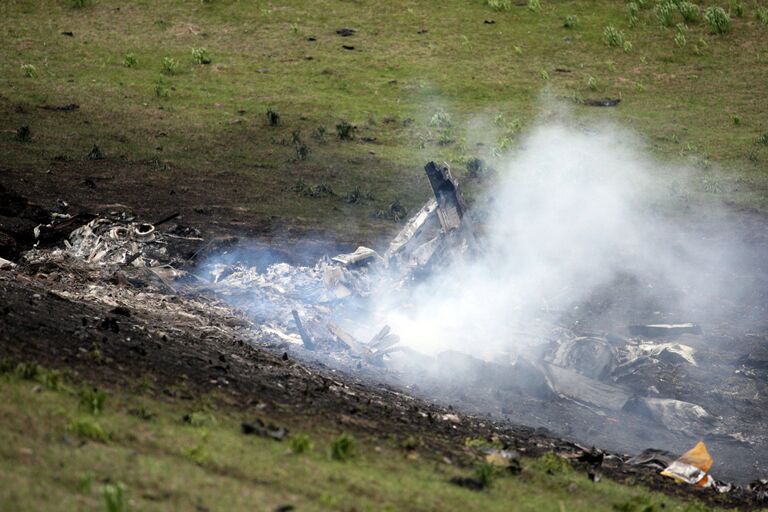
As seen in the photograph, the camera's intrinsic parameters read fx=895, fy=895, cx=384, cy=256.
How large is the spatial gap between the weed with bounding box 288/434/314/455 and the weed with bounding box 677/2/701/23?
3776cm

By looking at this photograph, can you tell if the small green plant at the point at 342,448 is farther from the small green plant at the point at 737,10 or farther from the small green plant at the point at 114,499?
the small green plant at the point at 737,10

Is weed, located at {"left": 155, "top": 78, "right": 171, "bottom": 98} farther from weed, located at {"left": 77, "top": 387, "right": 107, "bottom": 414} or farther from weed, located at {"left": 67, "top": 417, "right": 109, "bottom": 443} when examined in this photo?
weed, located at {"left": 67, "top": 417, "right": 109, "bottom": 443}

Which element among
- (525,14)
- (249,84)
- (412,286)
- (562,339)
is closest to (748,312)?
(562,339)

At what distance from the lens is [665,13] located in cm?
4131

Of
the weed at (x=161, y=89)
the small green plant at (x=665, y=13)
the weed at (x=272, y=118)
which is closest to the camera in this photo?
the weed at (x=272, y=118)

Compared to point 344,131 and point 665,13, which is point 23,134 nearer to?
point 344,131

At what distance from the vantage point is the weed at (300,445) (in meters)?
9.20

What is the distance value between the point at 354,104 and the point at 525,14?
12386 mm

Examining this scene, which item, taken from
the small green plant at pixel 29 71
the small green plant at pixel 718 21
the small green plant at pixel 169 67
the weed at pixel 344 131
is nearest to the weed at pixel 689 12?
the small green plant at pixel 718 21

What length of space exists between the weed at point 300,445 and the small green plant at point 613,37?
113 ft

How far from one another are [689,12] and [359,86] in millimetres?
16528

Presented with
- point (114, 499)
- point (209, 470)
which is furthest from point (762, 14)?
point (114, 499)

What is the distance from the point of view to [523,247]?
21984mm

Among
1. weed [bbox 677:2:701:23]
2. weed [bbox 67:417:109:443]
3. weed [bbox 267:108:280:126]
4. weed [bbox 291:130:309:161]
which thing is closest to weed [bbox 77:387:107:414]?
weed [bbox 67:417:109:443]
